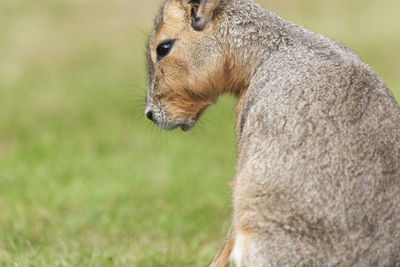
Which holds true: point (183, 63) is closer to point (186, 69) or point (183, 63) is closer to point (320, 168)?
point (186, 69)

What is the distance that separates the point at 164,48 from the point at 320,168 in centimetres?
158

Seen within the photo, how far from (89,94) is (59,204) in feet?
18.0

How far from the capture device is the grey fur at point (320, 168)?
4.12m

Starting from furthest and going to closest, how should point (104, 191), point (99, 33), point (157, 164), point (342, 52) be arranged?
point (99, 33), point (157, 164), point (104, 191), point (342, 52)

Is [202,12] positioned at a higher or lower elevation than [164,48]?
higher

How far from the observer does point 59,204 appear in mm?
8312

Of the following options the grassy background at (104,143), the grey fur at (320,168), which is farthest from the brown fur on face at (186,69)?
the grassy background at (104,143)

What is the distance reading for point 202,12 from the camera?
5.07 m

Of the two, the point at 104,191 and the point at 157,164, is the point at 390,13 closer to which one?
the point at 157,164

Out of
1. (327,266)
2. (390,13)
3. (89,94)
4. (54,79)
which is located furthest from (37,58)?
(327,266)

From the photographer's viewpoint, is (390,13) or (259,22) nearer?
(259,22)

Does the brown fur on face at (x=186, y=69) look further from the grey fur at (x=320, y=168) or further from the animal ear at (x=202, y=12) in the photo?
the grey fur at (x=320, y=168)

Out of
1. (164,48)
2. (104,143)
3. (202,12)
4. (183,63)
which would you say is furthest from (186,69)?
(104,143)

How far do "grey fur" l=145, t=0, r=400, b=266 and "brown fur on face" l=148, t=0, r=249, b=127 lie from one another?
509 mm
